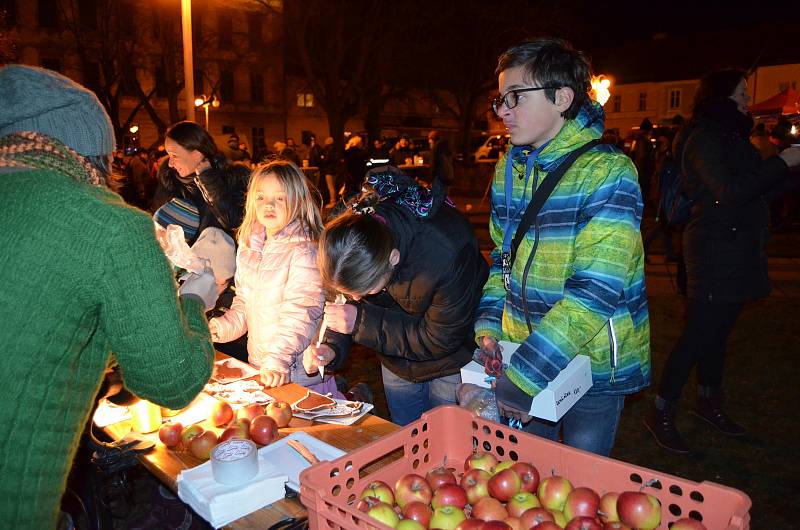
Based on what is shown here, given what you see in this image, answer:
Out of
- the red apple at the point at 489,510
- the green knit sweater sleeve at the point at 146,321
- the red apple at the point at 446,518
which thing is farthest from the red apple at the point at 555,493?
the green knit sweater sleeve at the point at 146,321

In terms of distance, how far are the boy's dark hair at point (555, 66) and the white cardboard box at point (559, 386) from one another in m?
0.90

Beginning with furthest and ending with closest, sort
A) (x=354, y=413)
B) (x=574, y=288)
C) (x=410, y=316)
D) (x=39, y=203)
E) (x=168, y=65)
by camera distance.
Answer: (x=168, y=65), (x=410, y=316), (x=354, y=413), (x=574, y=288), (x=39, y=203)

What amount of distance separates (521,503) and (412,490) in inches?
11.4

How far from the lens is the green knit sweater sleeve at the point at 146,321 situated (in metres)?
1.40

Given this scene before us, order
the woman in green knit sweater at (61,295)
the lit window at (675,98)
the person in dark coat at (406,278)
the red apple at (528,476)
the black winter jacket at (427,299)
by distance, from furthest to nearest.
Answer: the lit window at (675,98)
the black winter jacket at (427,299)
the person in dark coat at (406,278)
the red apple at (528,476)
the woman in green knit sweater at (61,295)

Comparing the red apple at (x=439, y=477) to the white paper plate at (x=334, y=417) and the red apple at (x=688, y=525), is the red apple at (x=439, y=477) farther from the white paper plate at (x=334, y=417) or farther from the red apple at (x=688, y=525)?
the white paper plate at (x=334, y=417)

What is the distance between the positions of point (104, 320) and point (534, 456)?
3.88 feet

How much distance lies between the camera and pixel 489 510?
1589 mm

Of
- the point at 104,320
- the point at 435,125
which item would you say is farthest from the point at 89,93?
the point at 435,125

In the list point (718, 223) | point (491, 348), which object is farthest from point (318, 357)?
point (718, 223)

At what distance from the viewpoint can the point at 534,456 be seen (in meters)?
1.74

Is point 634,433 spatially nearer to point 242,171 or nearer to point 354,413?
point 354,413

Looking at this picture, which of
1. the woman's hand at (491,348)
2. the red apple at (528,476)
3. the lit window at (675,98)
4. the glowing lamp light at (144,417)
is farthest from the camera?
the lit window at (675,98)

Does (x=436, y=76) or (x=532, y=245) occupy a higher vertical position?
(x=436, y=76)
